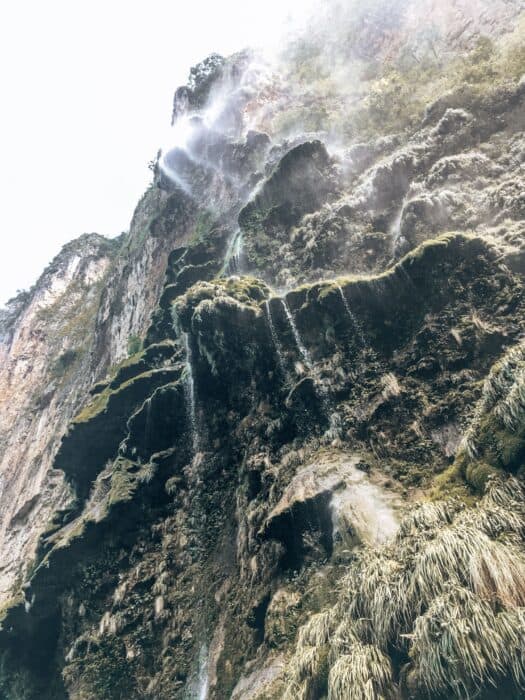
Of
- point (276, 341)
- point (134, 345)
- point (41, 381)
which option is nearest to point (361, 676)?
point (276, 341)

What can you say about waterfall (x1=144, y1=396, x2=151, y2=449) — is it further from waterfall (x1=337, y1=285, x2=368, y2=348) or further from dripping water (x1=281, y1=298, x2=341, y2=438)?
waterfall (x1=337, y1=285, x2=368, y2=348)

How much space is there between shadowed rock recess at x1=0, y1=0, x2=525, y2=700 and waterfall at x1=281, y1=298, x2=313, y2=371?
0.12 metres

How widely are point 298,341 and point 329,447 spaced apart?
5275mm

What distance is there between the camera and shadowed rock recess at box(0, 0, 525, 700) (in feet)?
33.1

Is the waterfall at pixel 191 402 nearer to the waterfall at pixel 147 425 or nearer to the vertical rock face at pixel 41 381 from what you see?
the waterfall at pixel 147 425

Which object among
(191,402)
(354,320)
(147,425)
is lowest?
(354,320)

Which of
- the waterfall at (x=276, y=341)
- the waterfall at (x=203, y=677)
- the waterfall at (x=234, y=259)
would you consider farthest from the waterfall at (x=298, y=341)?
the waterfall at (x=203, y=677)

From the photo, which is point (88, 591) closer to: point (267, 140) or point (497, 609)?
point (497, 609)

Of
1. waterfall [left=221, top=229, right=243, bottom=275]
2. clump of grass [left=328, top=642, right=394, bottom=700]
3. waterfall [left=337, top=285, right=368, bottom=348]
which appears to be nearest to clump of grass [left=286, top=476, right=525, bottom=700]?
clump of grass [left=328, top=642, right=394, bottom=700]

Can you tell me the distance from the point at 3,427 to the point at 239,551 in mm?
51574

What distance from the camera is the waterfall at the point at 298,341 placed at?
22.1 meters

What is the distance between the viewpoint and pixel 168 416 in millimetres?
26406

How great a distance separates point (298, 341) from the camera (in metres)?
22.6

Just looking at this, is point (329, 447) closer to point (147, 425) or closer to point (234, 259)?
point (147, 425)
